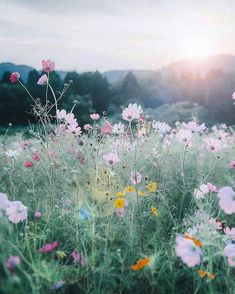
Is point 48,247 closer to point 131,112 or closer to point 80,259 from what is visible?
point 80,259

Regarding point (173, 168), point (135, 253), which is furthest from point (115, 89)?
point (135, 253)

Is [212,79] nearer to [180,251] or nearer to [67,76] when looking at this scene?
[67,76]

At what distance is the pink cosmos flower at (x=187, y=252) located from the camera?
1.68m

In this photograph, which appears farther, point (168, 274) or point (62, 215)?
point (62, 215)

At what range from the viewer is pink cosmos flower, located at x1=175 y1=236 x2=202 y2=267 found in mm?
1680

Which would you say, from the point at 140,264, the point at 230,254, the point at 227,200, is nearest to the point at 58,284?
the point at 140,264

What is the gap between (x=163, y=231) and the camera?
2533 millimetres

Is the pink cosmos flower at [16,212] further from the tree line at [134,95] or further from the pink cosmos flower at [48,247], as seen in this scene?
the tree line at [134,95]

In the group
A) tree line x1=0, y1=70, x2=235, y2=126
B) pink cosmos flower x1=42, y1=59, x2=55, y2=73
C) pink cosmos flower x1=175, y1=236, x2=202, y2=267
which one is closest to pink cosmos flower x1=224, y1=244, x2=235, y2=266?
pink cosmos flower x1=175, y1=236, x2=202, y2=267

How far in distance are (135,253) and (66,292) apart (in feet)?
1.45

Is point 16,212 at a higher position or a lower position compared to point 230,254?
higher

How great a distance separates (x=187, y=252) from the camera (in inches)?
66.6

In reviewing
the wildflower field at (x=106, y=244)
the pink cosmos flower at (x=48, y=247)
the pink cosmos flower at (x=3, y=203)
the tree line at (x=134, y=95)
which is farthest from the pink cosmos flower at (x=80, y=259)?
the tree line at (x=134, y=95)

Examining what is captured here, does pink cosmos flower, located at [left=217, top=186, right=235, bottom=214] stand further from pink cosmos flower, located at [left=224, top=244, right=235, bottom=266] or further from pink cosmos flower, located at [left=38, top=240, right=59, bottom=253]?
pink cosmos flower, located at [left=38, top=240, right=59, bottom=253]
